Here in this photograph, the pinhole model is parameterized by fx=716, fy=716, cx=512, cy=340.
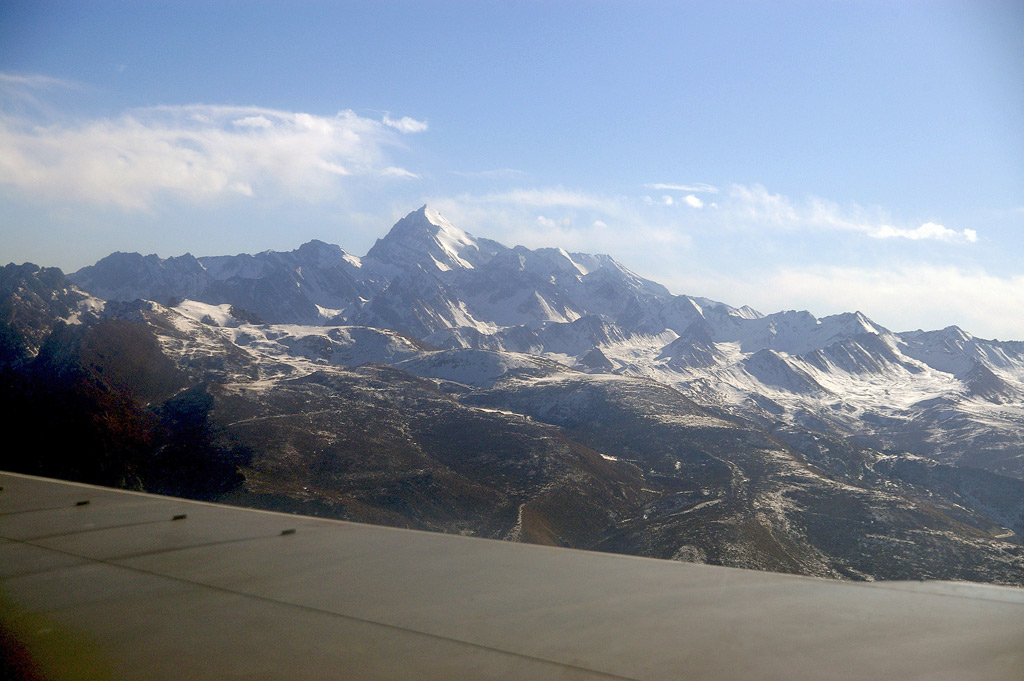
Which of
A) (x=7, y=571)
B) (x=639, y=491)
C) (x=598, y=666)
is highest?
(x=598, y=666)

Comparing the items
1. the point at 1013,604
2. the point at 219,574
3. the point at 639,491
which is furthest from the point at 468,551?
the point at 639,491

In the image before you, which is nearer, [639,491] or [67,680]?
[67,680]

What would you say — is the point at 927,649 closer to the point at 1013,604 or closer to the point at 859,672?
the point at 859,672

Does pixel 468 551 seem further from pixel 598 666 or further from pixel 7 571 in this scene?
pixel 7 571

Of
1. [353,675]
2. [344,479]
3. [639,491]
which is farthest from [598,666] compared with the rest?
[639,491]

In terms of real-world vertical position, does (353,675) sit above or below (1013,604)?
below

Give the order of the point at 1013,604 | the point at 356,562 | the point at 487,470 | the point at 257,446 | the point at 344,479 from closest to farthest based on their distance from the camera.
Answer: the point at 1013,604
the point at 356,562
the point at 344,479
the point at 257,446
the point at 487,470

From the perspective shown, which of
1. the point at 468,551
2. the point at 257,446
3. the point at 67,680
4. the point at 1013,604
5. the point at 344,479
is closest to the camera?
the point at 67,680
